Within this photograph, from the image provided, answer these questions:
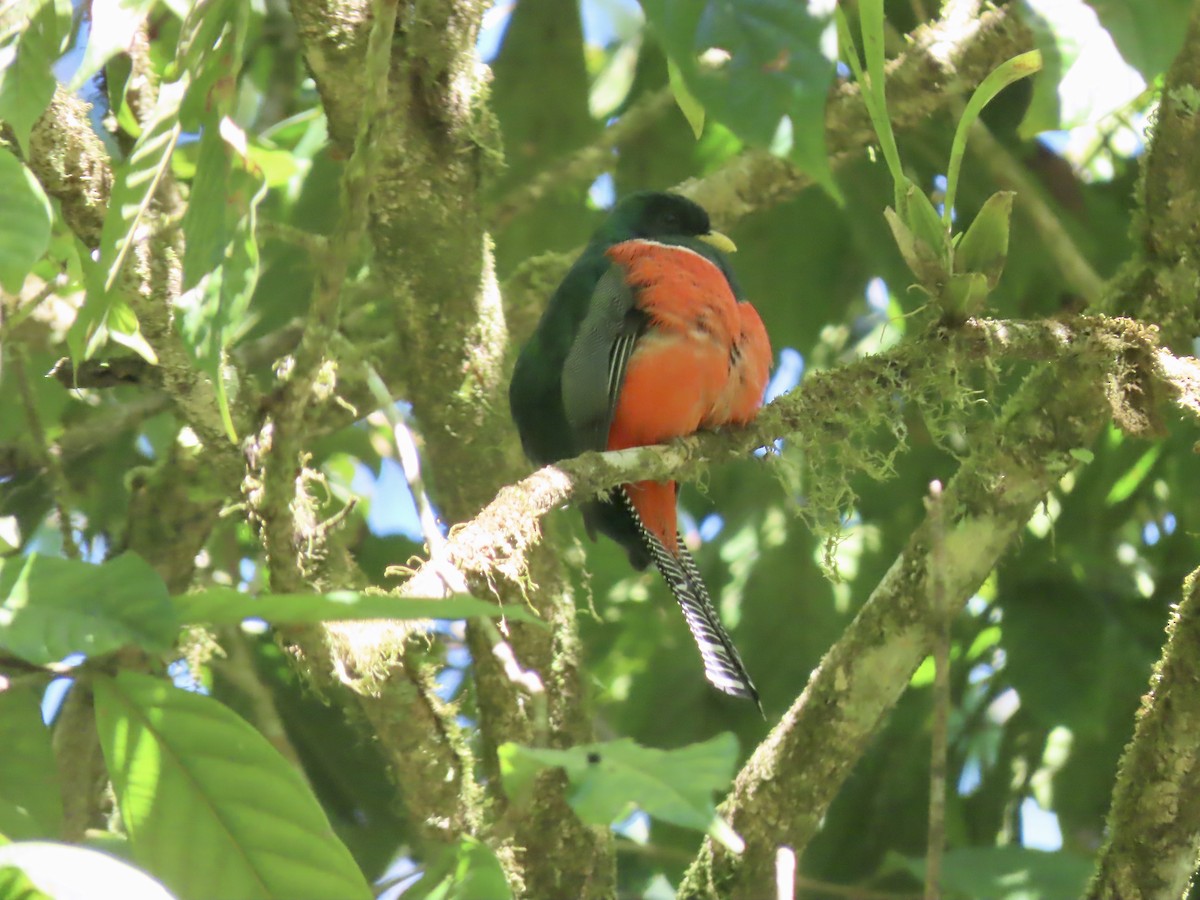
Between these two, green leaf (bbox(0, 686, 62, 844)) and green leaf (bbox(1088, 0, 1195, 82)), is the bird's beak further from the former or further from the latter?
green leaf (bbox(0, 686, 62, 844))

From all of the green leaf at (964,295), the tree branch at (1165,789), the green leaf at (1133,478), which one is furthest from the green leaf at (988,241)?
the green leaf at (1133,478)

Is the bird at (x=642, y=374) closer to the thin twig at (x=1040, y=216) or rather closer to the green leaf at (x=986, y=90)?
the thin twig at (x=1040, y=216)

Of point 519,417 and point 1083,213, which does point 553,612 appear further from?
point 1083,213

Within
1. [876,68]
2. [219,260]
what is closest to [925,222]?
[876,68]

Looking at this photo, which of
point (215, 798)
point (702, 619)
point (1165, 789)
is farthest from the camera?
point (702, 619)

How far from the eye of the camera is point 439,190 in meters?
3.09

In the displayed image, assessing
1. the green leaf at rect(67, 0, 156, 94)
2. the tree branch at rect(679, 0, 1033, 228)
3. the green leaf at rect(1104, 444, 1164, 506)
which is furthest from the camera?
the green leaf at rect(1104, 444, 1164, 506)

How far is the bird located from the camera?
10.9ft

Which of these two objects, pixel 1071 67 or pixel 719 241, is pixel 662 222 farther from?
pixel 1071 67

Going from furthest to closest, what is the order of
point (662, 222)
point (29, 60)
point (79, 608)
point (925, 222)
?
point (662, 222), point (925, 222), point (29, 60), point (79, 608)

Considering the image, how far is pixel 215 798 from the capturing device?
1.52m

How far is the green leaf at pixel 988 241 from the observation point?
2115 millimetres

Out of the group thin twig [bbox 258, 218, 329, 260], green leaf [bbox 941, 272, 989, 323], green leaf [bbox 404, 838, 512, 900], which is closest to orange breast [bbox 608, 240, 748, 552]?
thin twig [bbox 258, 218, 329, 260]

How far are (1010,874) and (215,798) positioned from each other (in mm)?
1763
